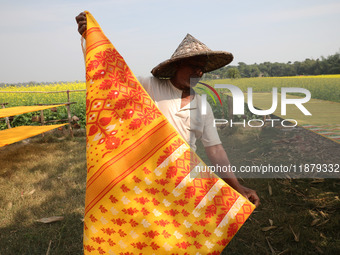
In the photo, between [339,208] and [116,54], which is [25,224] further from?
[339,208]

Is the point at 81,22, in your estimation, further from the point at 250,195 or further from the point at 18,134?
the point at 18,134

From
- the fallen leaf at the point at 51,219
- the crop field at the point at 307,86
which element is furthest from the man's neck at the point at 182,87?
the crop field at the point at 307,86

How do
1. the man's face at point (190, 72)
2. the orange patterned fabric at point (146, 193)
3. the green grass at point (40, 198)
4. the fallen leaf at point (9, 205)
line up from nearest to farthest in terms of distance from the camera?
the orange patterned fabric at point (146, 193)
the man's face at point (190, 72)
the green grass at point (40, 198)
the fallen leaf at point (9, 205)

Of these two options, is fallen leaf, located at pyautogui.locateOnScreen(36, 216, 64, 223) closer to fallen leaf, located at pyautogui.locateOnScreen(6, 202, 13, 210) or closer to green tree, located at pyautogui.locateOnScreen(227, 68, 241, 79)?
→ fallen leaf, located at pyautogui.locateOnScreen(6, 202, 13, 210)

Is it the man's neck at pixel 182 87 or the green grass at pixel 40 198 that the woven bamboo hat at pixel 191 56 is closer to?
the man's neck at pixel 182 87

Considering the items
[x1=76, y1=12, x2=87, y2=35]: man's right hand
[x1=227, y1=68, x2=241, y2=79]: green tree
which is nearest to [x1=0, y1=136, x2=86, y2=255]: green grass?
[x1=76, y1=12, x2=87, y2=35]: man's right hand

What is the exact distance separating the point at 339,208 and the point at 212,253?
300cm

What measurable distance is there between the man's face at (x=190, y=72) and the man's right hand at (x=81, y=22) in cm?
71

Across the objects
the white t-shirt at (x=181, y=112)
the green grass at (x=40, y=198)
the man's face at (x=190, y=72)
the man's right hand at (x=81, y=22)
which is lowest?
the green grass at (x=40, y=198)

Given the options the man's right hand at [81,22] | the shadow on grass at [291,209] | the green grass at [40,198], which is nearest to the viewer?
the man's right hand at [81,22]

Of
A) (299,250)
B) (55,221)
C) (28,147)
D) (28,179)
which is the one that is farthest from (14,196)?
(299,250)

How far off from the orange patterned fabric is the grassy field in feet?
5.62

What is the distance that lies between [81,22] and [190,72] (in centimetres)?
80

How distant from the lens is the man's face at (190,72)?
2.05m
